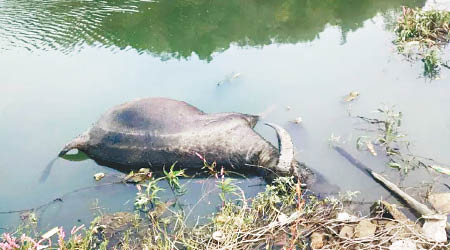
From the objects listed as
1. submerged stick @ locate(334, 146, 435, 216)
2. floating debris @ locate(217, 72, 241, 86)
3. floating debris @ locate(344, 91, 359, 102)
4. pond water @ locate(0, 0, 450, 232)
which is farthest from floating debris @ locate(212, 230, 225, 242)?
floating debris @ locate(217, 72, 241, 86)

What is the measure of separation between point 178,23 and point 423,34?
423cm

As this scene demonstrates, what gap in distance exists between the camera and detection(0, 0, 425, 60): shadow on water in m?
7.20

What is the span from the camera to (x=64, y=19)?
866 centimetres

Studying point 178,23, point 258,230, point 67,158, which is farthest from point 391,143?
point 178,23

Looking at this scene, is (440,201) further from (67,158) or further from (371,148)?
(67,158)

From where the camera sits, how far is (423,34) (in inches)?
238

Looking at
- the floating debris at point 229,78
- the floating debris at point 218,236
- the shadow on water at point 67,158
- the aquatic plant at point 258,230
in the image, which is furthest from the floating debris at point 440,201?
the shadow on water at point 67,158

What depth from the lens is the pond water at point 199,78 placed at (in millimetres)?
4090

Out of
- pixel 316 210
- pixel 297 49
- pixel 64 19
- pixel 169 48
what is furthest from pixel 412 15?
pixel 64 19

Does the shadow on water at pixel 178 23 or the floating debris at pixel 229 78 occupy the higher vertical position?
the shadow on water at pixel 178 23

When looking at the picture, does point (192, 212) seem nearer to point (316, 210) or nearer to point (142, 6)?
point (316, 210)

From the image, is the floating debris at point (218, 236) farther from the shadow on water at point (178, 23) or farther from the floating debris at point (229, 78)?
the shadow on water at point (178, 23)

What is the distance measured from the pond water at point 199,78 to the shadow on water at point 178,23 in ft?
0.09

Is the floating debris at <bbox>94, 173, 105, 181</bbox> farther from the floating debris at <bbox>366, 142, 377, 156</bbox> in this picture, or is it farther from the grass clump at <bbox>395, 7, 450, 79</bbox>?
the grass clump at <bbox>395, 7, 450, 79</bbox>
